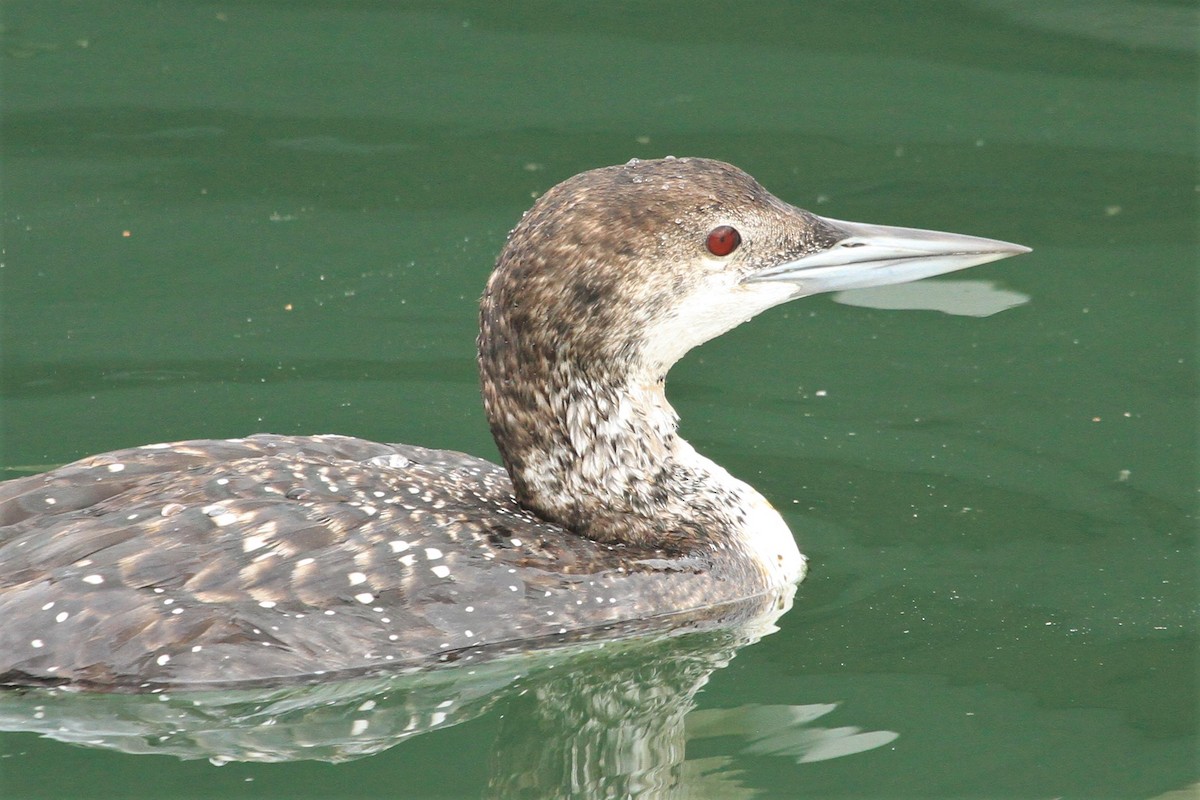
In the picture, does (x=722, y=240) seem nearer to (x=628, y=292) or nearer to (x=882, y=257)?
(x=628, y=292)

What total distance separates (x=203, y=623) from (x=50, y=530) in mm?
565

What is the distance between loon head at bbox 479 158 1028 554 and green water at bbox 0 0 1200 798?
0.77 m

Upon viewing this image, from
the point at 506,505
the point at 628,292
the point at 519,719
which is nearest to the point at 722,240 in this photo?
the point at 628,292

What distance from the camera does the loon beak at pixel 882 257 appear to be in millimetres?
5805

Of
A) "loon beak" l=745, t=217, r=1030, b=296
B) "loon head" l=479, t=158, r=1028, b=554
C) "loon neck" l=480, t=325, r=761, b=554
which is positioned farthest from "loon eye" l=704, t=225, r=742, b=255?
"loon neck" l=480, t=325, r=761, b=554

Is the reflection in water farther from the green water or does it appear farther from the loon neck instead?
the loon neck

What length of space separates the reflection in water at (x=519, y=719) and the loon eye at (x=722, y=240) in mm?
1214

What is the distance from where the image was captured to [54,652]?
4.98m

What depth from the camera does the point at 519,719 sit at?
5.30 meters

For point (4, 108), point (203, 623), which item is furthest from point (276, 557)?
point (4, 108)

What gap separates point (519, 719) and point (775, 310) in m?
3.07

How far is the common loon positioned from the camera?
201 inches

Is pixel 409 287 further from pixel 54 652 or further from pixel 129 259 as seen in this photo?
pixel 54 652

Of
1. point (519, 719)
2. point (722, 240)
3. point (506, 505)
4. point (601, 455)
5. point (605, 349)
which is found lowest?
point (519, 719)
